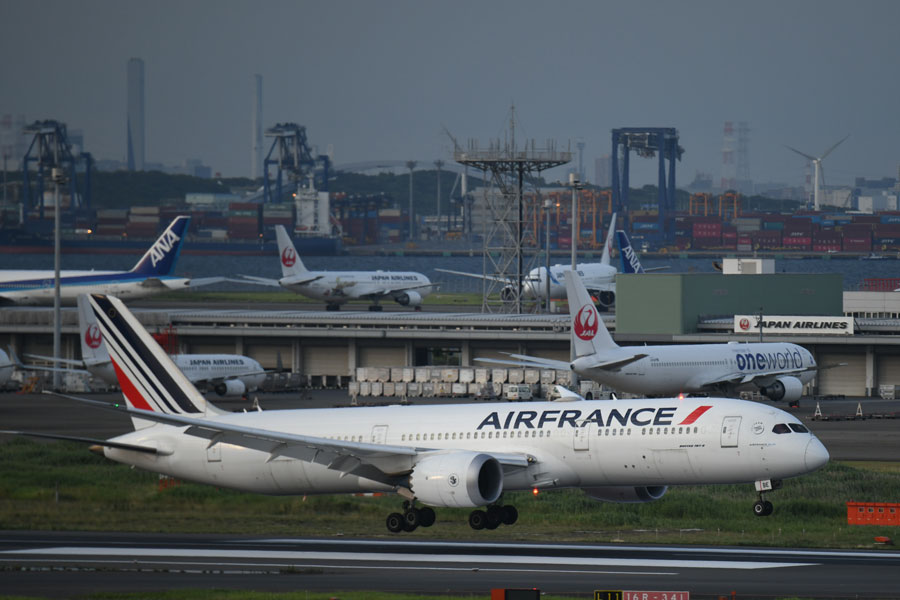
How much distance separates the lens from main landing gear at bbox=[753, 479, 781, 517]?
48.3 meters

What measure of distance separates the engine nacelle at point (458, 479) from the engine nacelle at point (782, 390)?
198 ft

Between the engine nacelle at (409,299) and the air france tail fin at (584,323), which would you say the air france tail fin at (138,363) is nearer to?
the air france tail fin at (584,323)

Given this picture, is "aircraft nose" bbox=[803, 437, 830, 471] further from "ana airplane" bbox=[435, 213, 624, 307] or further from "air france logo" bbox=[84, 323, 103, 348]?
"ana airplane" bbox=[435, 213, 624, 307]

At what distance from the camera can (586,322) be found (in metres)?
96.8

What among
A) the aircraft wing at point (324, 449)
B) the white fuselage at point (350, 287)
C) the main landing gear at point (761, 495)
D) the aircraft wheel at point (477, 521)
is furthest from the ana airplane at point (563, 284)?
the main landing gear at point (761, 495)

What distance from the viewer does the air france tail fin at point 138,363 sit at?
184 ft

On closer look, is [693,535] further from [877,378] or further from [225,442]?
[877,378]

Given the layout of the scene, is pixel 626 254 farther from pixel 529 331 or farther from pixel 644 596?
pixel 644 596

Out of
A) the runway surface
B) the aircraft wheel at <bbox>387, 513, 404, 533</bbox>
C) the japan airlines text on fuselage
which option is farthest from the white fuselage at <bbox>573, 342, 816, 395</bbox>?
the japan airlines text on fuselage

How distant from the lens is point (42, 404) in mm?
112250

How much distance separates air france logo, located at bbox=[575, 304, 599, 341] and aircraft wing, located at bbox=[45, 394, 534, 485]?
44784 mm

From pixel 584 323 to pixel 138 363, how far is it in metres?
46.4

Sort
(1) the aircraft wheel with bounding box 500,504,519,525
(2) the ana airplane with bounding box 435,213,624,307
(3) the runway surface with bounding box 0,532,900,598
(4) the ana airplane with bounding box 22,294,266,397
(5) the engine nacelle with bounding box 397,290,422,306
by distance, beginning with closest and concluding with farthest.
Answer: (3) the runway surface with bounding box 0,532,900,598 → (1) the aircraft wheel with bounding box 500,504,519,525 → (4) the ana airplane with bounding box 22,294,266,397 → (2) the ana airplane with bounding box 435,213,624,307 → (5) the engine nacelle with bounding box 397,290,422,306

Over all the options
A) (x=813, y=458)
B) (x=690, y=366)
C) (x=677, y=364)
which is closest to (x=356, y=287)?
(x=690, y=366)
